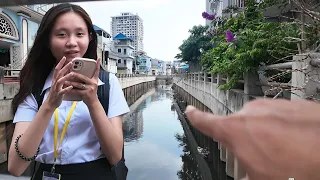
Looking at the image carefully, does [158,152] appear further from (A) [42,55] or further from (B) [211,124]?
(B) [211,124]

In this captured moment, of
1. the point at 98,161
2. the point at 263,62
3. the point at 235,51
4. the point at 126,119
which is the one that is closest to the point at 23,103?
the point at 98,161

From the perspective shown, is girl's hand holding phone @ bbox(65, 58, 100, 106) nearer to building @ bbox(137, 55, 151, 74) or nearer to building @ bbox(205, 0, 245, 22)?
building @ bbox(205, 0, 245, 22)

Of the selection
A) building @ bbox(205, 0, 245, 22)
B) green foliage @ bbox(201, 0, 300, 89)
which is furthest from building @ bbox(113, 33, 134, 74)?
green foliage @ bbox(201, 0, 300, 89)

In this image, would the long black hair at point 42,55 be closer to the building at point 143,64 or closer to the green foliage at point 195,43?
the green foliage at point 195,43

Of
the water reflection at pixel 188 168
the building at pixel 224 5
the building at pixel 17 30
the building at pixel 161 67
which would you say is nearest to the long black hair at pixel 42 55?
the water reflection at pixel 188 168

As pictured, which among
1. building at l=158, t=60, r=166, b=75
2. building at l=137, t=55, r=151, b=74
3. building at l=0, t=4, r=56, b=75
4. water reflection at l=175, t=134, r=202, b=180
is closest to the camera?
water reflection at l=175, t=134, r=202, b=180

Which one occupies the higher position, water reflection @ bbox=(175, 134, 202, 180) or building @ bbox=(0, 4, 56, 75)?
building @ bbox=(0, 4, 56, 75)

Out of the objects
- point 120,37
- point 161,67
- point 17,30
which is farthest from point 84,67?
point 161,67

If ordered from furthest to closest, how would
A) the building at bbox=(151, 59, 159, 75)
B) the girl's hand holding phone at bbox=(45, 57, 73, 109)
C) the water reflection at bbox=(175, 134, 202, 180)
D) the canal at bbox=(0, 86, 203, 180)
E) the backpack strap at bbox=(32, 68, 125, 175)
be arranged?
the building at bbox=(151, 59, 159, 75), the canal at bbox=(0, 86, 203, 180), the water reflection at bbox=(175, 134, 202, 180), the backpack strap at bbox=(32, 68, 125, 175), the girl's hand holding phone at bbox=(45, 57, 73, 109)

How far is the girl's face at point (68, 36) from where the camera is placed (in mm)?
1118

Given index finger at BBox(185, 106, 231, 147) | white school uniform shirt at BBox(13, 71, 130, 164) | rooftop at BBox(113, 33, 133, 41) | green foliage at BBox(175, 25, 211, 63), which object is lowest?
white school uniform shirt at BBox(13, 71, 130, 164)

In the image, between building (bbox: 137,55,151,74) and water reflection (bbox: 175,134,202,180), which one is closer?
water reflection (bbox: 175,134,202,180)

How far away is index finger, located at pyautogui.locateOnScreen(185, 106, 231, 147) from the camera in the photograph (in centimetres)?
47

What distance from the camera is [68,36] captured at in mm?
1128
